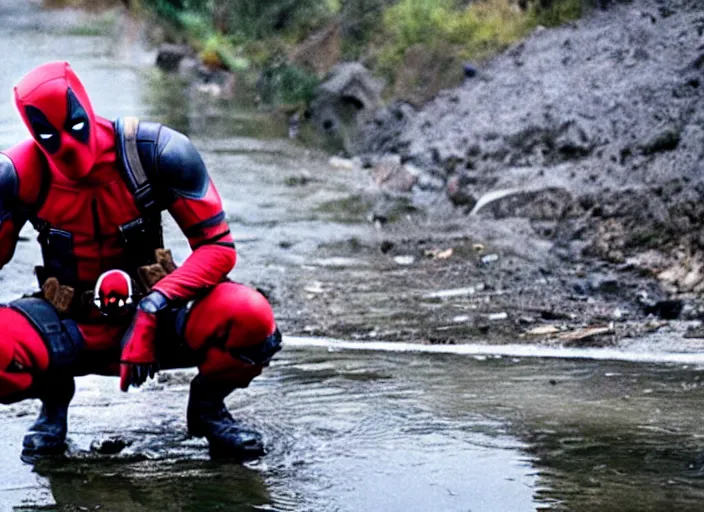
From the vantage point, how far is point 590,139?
1081cm

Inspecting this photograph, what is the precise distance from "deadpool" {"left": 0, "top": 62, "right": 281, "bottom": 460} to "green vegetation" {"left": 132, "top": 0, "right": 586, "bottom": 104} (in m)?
9.88

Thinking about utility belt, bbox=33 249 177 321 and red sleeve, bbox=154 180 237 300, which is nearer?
red sleeve, bbox=154 180 237 300

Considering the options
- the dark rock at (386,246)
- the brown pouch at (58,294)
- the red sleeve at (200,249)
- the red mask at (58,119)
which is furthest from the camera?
the dark rock at (386,246)

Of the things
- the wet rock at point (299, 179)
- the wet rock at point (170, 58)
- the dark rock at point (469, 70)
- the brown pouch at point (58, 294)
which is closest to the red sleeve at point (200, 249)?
the brown pouch at point (58, 294)

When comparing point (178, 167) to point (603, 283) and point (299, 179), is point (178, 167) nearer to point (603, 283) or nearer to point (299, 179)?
point (603, 283)

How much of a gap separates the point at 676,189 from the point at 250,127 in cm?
754

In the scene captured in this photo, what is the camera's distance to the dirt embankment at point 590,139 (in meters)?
8.73

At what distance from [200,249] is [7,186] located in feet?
2.10

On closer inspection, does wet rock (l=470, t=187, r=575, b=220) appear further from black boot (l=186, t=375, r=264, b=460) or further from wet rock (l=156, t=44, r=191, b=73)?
wet rock (l=156, t=44, r=191, b=73)

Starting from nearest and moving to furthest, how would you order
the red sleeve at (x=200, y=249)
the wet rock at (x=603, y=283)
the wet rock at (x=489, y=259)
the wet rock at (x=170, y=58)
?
the red sleeve at (x=200, y=249) → the wet rock at (x=603, y=283) → the wet rock at (x=489, y=259) → the wet rock at (x=170, y=58)

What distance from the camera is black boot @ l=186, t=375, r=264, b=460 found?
4.58 m

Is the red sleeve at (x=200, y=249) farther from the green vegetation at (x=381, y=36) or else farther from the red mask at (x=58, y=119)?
the green vegetation at (x=381, y=36)

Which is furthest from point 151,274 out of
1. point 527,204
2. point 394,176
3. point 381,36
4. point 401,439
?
point 381,36

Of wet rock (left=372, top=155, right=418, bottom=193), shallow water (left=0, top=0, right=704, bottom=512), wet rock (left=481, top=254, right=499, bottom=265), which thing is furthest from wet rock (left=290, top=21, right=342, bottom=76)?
shallow water (left=0, top=0, right=704, bottom=512)
